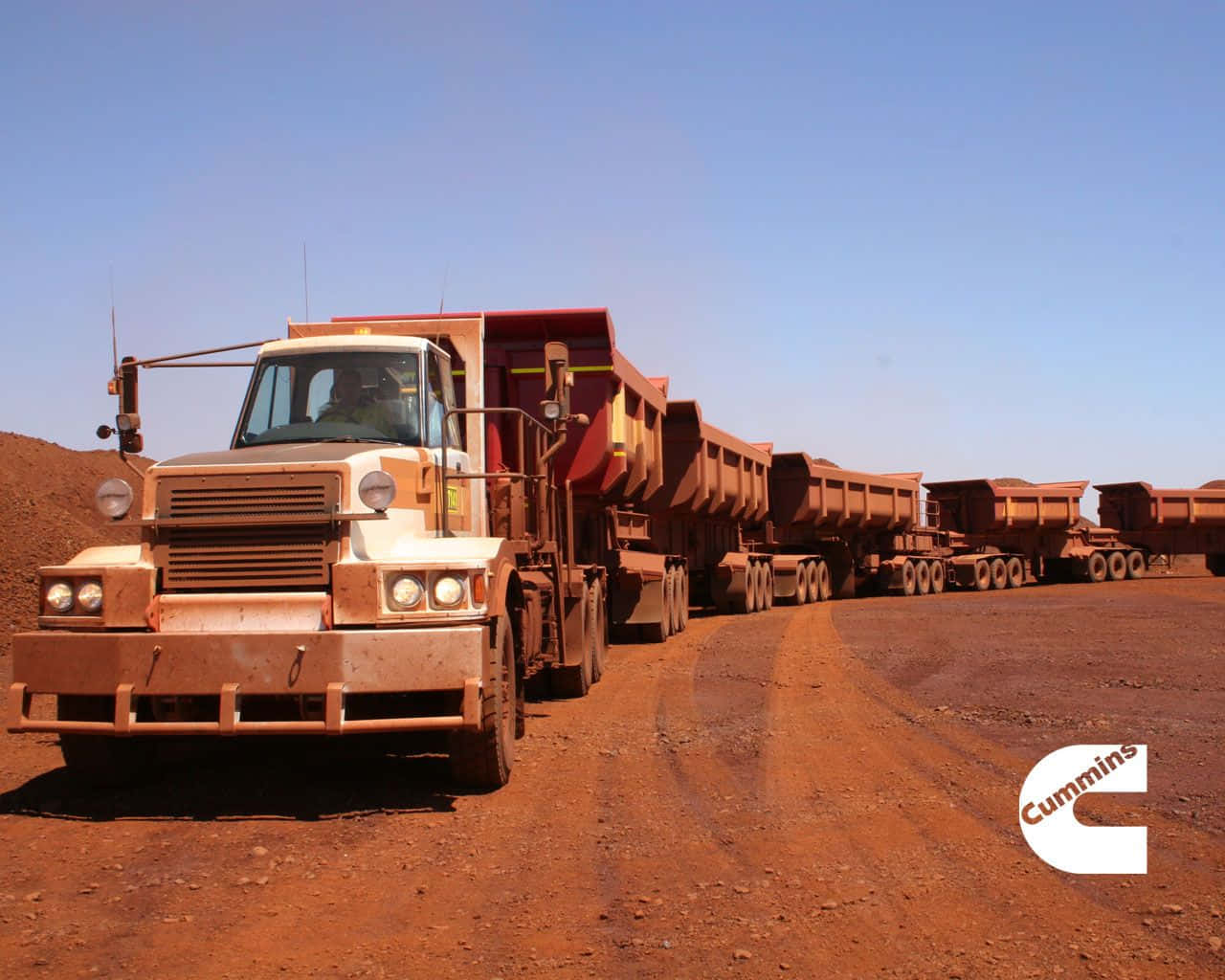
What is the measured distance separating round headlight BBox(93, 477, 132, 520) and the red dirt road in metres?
1.67

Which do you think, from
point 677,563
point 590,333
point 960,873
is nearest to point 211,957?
point 960,873

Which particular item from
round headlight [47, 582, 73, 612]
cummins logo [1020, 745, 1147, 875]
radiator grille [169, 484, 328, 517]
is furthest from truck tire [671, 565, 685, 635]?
round headlight [47, 582, 73, 612]

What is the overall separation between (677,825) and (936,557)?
92.6 feet

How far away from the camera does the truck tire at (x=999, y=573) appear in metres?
35.3

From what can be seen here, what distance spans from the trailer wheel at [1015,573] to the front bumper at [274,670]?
31.6m

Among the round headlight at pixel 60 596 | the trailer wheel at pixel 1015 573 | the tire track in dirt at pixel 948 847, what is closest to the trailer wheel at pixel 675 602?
the tire track in dirt at pixel 948 847

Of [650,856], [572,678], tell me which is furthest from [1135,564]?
[650,856]

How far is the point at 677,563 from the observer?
66.1 feet

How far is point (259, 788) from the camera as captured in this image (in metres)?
7.65

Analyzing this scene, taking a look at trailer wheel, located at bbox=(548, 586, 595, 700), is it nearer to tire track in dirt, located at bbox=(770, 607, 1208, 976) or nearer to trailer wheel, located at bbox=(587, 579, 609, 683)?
trailer wheel, located at bbox=(587, 579, 609, 683)

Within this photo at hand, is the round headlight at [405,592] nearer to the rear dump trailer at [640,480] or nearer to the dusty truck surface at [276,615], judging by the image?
the dusty truck surface at [276,615]

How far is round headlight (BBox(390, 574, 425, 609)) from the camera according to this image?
22.8 ft

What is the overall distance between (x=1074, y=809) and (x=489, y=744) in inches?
125

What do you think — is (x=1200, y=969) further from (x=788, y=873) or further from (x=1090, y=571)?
(x=1090, y=571)
